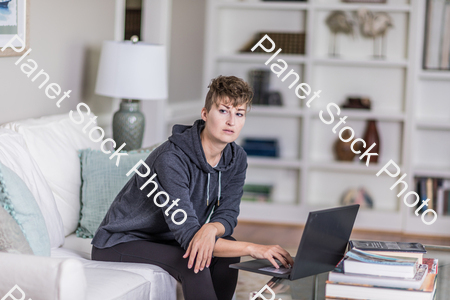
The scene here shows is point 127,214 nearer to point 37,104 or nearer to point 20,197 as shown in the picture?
point 20,197

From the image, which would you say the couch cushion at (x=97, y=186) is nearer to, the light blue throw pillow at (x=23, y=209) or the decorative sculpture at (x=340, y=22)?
the light blue throw pillow at (x=23, y=209)

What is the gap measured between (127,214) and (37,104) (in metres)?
1.05

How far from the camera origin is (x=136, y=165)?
7.95ft

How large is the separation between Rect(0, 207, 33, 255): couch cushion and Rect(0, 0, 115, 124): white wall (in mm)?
970

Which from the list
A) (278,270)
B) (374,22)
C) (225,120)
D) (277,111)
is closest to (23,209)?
(225,120)

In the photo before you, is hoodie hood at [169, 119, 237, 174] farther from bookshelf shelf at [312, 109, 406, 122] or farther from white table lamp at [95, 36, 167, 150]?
bookshelf shelf at [312, 109, 406, 122]

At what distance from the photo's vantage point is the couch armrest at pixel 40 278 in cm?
137

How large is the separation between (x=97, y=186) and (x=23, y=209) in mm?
653

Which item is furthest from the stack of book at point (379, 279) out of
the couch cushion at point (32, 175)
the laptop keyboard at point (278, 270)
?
the couch cushion at point (32, 175)

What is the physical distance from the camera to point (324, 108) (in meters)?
4.44

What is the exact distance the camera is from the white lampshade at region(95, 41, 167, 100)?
2859 mm

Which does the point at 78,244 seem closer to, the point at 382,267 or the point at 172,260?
the point at 172,260

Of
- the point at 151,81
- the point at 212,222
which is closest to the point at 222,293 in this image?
the point at 212,222

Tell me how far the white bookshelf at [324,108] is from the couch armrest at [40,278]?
309 centimetres
